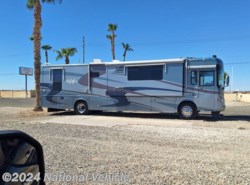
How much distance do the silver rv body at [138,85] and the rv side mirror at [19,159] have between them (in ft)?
48.5

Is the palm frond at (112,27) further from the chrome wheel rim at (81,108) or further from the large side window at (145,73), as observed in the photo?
the large side window at (145,73)

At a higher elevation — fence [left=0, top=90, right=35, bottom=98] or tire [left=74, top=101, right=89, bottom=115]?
tire [left=74, top=101, right=89, bottom=115]

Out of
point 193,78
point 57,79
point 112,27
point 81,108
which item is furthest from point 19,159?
point 112,27

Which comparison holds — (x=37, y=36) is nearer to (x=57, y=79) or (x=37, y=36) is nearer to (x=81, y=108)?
(x=57, y=79)

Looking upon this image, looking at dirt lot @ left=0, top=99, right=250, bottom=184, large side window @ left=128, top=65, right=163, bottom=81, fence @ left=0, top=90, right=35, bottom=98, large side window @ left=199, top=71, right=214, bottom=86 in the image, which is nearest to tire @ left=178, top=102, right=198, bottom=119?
large side window @ left=199, top=71, right=214, bottom=86

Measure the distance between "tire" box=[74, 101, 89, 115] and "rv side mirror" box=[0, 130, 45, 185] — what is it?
1697 centimetres

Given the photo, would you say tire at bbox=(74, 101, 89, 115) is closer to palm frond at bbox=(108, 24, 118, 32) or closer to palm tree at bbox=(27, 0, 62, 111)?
palm tree at bbox=(27, 0, 62, 111)

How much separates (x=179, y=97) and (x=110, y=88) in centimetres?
401

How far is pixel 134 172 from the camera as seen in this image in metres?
5.89

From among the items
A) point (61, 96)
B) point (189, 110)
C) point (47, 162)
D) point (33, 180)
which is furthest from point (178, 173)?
point (61, 96)

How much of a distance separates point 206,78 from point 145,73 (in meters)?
3.23

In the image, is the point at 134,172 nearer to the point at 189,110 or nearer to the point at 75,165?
the point at 75,165

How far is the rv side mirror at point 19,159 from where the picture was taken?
2170mm

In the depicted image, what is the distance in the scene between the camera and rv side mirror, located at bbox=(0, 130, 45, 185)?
2.17 m
